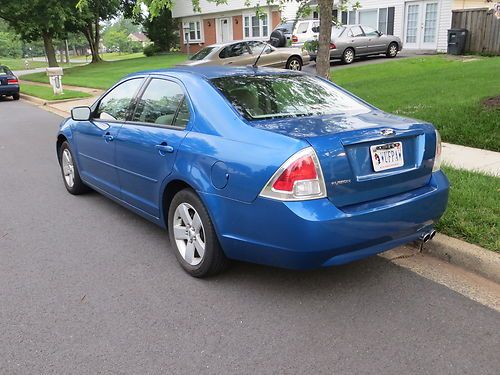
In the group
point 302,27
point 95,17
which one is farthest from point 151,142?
point 95,17

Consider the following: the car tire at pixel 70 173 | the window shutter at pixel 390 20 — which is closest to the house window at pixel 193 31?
the window shutter at pixel 390 20

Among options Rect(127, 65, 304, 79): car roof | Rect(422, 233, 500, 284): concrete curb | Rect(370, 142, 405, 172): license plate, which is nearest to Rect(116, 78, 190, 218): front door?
Rect(127, 65, 304, 79): car roof

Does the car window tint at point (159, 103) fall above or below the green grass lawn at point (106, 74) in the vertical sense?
above

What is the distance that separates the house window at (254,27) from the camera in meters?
32.3

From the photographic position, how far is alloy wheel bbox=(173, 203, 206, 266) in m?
3.84

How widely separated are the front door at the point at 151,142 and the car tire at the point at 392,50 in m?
18.4

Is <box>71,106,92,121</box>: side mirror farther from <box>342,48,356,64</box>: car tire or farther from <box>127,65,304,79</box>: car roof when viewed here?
<box>342,48,356,64</box>: car tire

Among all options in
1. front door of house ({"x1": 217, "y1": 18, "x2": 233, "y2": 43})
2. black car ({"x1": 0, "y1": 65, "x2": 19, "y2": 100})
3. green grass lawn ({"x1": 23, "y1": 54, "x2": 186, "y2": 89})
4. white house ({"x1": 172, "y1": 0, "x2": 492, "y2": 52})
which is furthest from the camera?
front door of house ({"x1": 217, "y1": 18, "x2": 233, "y2": 43})

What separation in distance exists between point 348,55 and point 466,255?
17.8m

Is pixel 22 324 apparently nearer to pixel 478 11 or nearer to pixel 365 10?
pixel 478 11

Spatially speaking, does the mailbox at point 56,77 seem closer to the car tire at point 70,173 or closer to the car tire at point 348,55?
the car tire at point 348,55

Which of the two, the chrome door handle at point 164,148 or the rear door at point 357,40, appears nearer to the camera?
the chrome door handle at point 164,148

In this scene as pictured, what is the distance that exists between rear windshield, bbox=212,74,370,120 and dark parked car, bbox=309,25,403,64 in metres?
16.2

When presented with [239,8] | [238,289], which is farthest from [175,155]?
[239,8]
